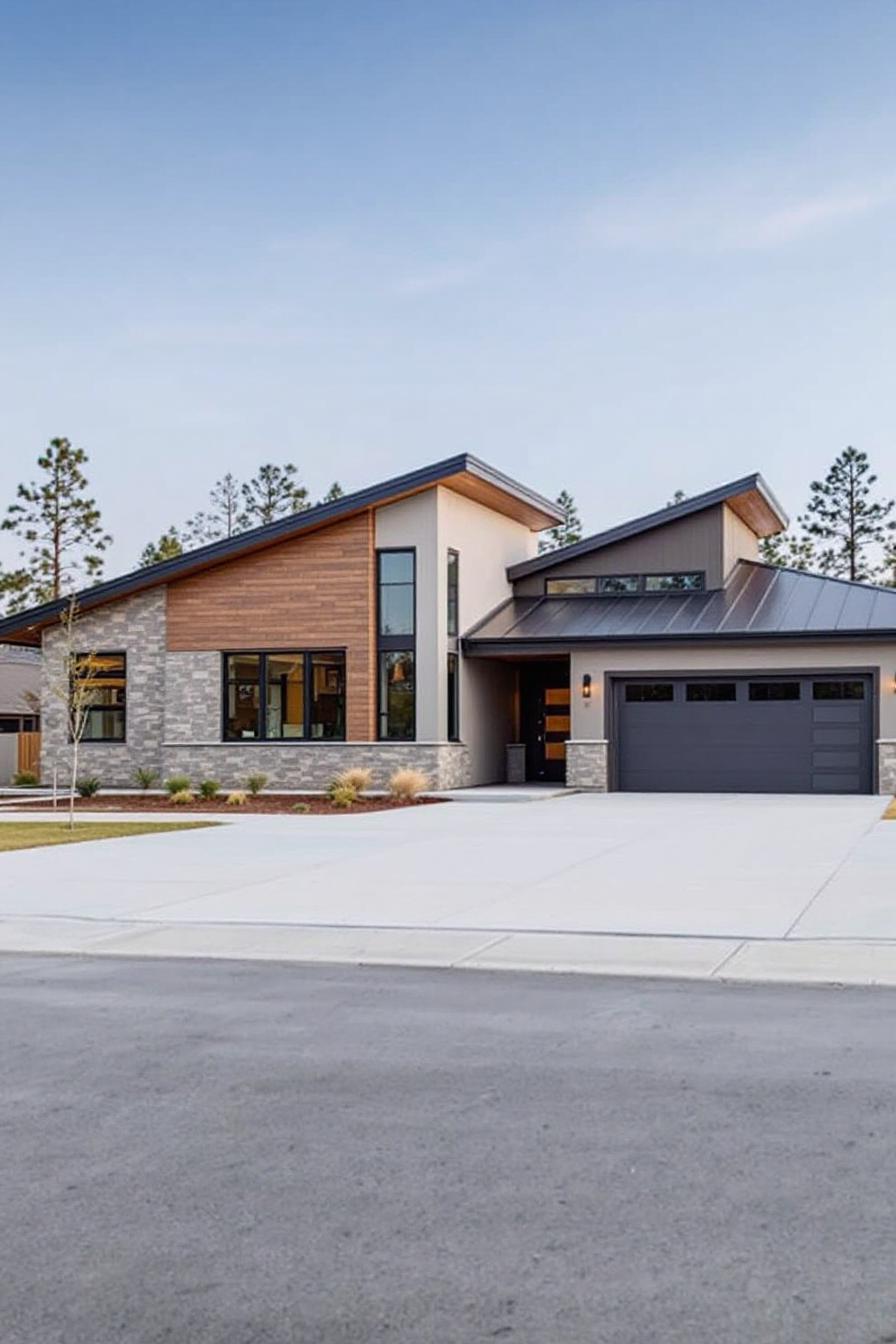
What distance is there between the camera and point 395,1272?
12.3ft

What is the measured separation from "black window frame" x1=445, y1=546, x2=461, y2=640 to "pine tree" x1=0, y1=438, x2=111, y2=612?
26734 millimetres

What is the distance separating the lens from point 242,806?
23906 millimetres

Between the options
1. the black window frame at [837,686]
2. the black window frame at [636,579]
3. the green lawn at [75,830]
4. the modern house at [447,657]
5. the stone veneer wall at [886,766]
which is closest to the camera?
the green lawn at [75,830]

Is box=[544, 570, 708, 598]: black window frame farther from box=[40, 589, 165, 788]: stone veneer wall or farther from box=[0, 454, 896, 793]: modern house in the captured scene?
box=[40, 589, 165, 788]: stone veneer wall

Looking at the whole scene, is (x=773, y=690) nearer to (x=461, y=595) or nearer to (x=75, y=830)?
(x=461, y=595)

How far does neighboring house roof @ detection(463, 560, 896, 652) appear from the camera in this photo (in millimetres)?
26375

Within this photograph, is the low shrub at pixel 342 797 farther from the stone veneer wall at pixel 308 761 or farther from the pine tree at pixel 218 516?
the pine tree at pixel 218 516

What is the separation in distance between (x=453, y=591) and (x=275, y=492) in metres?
35.8

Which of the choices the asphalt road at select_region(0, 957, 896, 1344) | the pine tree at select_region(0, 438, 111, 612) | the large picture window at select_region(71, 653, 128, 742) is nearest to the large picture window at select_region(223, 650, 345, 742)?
the large picture window at select_region(71, 653, 128, 742)

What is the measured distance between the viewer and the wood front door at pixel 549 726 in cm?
3084

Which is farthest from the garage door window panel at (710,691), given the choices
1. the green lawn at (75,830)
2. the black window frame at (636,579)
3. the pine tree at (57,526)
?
the pine tree at (57,526)

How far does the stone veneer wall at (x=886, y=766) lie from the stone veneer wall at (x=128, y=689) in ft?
48.7

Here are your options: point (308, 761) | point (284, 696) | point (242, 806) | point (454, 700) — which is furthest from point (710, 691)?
point (242, 806)

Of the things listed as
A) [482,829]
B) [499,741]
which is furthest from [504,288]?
[482,829]
